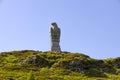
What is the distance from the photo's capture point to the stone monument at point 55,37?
105688mm

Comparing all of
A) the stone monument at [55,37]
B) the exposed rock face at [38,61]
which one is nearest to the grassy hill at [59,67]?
the exposed rock face at [38,61]

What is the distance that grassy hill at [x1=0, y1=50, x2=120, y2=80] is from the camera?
80.9 m

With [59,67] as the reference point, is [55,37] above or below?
above

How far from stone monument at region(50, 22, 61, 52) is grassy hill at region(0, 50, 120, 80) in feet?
21.4

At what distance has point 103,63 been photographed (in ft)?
308

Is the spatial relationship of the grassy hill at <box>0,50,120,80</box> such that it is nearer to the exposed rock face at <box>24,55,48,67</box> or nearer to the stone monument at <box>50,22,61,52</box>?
the exposed rock face at <box>24,55,48,67</box>

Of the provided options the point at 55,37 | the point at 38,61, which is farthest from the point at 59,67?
the point at 55,37

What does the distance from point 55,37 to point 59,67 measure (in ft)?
67.1

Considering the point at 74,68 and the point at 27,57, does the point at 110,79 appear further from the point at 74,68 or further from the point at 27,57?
the point at 27,57

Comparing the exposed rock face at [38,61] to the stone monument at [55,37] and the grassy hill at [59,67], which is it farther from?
the stone monument at [55,37]

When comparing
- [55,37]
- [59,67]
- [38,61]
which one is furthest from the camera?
[55,37]

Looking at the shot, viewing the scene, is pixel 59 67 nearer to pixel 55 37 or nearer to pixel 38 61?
pixel 38 61

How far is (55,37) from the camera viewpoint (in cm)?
10775

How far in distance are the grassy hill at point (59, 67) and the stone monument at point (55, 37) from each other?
6.53 m
